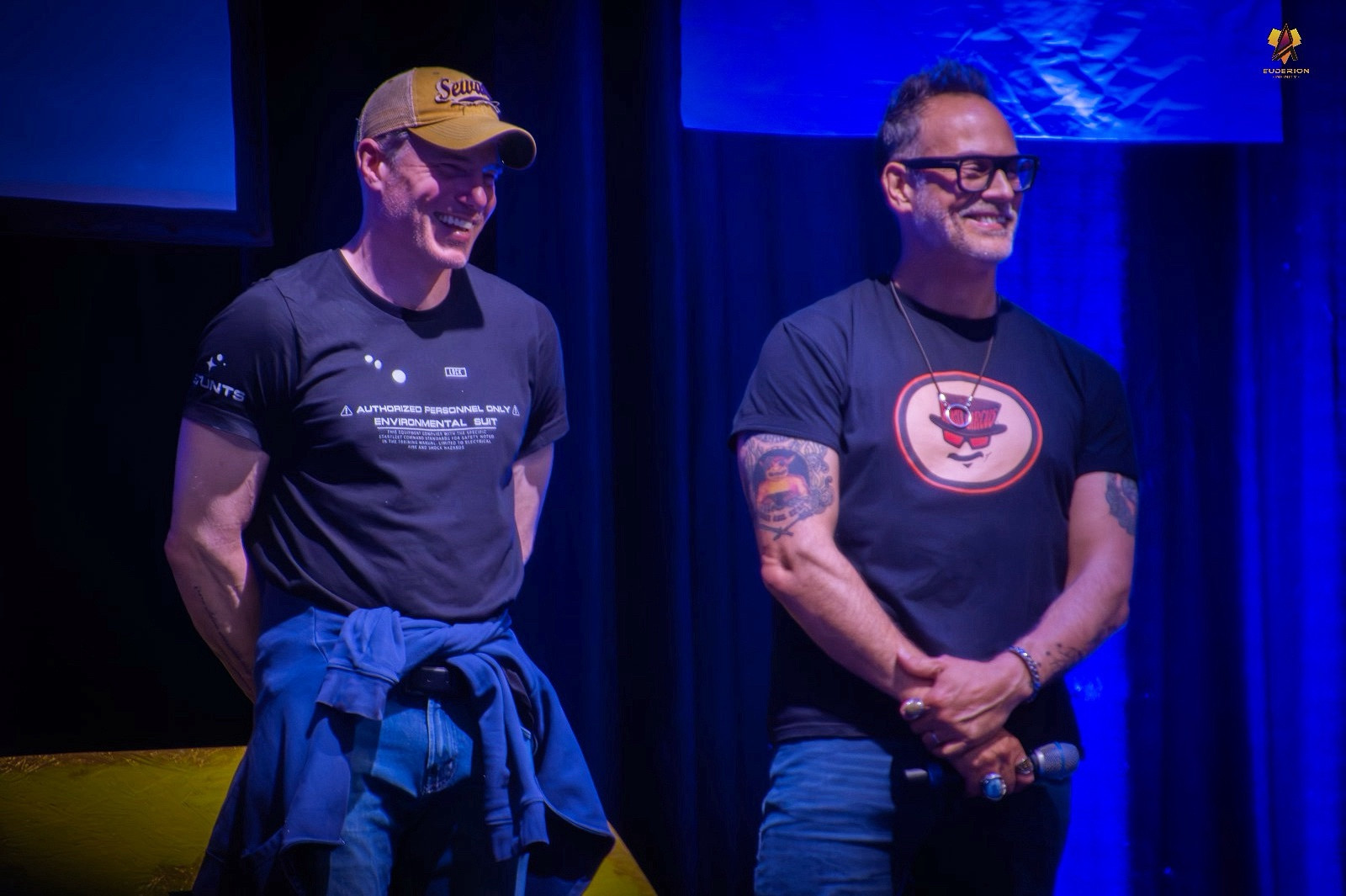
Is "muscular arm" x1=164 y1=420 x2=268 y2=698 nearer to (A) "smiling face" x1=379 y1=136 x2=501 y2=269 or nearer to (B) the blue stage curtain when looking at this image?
(A) "smiling face" x1=379 y1=136 x2=501 y2=269

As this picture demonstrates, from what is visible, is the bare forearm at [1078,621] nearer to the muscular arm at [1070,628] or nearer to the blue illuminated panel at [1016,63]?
the muscular arm at [1070,628]

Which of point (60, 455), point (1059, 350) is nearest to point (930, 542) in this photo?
point (1059, 350)

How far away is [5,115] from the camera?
2.12 metres

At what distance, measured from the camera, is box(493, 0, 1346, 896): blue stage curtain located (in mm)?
2320

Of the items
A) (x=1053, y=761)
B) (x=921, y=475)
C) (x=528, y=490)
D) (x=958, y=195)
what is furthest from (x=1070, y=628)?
(x=528, y=490)

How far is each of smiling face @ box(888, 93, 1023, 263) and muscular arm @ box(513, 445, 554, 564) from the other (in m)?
0.71

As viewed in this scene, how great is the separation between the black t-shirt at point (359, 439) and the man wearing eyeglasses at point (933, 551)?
41cm

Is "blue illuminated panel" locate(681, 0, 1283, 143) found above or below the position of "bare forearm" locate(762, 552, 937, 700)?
above

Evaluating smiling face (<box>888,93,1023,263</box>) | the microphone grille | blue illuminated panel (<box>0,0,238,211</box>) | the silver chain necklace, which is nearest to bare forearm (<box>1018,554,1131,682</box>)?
the microphone grille

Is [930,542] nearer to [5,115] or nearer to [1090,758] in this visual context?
[1090,758]

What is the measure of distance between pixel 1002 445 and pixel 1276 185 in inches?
53.2

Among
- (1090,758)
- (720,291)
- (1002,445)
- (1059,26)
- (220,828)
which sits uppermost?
(1059,26)

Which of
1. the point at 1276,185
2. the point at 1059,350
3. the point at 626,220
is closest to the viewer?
the point at 1059,350

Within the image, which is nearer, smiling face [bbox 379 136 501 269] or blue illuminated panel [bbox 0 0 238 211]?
smiling face [bbox 379 136 501 269]
